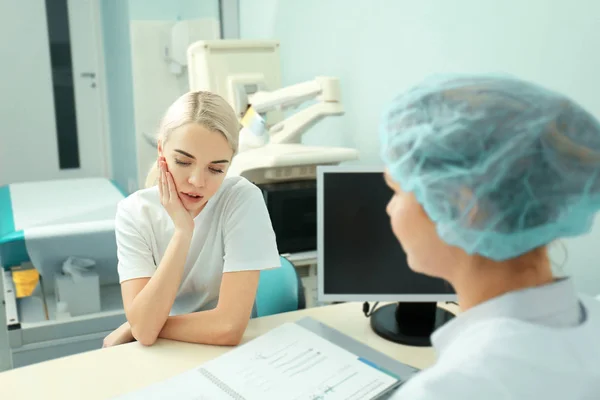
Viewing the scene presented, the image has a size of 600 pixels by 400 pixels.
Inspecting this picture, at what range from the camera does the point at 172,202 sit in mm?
1310

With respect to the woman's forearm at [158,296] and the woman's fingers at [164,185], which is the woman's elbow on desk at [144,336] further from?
the woman's fingers at [164,185]

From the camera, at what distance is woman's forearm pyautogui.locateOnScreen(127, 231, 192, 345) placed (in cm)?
121

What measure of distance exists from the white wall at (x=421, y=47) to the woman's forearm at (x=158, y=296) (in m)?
0.80

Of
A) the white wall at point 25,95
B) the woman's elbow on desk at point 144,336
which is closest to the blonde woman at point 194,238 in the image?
the woman's elbow on desk at point 144,336

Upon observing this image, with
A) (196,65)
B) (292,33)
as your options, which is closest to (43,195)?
(196,65)

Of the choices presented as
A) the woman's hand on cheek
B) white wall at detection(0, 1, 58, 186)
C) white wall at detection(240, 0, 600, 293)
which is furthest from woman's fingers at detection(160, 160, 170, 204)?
white wall at detection(0, 1, 58, 186)

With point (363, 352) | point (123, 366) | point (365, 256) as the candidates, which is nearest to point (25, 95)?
point (123, 366)

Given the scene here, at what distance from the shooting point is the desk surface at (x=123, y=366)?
41.2 inches

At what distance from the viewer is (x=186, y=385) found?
40.3 inches

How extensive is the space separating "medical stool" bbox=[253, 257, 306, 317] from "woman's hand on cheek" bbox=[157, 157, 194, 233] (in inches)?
11.7

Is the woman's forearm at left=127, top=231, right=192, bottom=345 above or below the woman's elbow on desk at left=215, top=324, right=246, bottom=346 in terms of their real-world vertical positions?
above

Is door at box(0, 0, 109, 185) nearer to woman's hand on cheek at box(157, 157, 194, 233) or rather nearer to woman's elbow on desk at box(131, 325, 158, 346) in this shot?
woman's hand on cheek at box(157, 157, 194, 233)

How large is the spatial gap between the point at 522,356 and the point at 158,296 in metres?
0.86

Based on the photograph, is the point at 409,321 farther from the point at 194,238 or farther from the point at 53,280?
A: the point at 53,280
